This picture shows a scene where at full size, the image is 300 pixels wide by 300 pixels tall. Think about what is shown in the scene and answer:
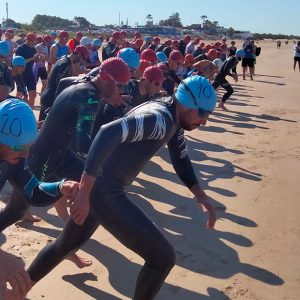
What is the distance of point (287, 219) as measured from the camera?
5.66 meters

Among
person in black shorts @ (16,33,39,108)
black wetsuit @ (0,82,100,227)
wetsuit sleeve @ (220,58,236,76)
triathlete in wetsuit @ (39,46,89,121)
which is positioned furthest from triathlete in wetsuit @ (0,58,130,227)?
wetsuit sleeve @ (220,58,236,76)

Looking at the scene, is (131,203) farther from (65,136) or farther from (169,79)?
(169,79)

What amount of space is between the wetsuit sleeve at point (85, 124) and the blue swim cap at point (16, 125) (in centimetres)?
102

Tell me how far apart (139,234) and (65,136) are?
4.51ft

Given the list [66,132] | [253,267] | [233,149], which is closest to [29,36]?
[233,149]

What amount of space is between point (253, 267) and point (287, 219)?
145 centimetres

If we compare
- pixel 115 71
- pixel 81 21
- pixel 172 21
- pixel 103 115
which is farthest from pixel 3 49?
pixel 172 21

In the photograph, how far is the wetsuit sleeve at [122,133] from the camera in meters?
2.74

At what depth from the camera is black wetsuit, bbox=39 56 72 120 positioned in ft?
18.8

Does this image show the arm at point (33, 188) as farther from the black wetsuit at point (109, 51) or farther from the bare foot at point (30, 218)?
the black wetsuit at point (109, 51)

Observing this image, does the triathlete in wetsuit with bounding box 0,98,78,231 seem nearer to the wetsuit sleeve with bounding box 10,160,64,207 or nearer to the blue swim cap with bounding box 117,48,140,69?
the wetsuit sleeve with bounding box 10,160,64,207

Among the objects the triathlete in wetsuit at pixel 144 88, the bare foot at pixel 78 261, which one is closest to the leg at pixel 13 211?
the bare foot at pixel 78 261

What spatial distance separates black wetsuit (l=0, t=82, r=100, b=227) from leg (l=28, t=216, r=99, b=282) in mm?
489

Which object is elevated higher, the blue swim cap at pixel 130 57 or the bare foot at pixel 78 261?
the blue swim cap at pixel 130 57
